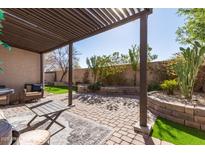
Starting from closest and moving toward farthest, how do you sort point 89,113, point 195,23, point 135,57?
point 89,113
point 195,23
point 135,57

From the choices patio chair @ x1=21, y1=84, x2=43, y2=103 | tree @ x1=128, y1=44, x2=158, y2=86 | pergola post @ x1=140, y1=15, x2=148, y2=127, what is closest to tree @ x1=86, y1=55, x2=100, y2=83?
tree @ x1=128, y1=44, x2=158, y2=86

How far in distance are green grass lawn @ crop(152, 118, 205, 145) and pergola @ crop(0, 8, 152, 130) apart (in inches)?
17.6

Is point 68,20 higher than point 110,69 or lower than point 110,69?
higher

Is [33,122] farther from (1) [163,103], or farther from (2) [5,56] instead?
(2) [5,56]

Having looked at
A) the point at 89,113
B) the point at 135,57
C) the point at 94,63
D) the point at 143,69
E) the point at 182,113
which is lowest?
the point at 89,113

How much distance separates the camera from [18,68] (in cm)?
725

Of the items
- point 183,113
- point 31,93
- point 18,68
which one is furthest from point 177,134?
point 18,68

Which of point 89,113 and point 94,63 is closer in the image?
point 89,113

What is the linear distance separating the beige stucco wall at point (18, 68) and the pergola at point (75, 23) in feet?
6.08

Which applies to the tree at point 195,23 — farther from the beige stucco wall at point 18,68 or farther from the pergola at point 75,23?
the beige stucco wall at point 18,68

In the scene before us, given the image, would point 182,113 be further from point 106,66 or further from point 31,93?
point 106,66

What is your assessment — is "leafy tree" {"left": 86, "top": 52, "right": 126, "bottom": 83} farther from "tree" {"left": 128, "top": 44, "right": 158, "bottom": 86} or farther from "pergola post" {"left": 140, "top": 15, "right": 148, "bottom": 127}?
"pergola post" {"left": 140, "top": 15, "right": 148, "bottom": 127}

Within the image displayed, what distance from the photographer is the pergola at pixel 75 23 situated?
3324 mm

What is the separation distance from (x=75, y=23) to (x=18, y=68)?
5146 mm
